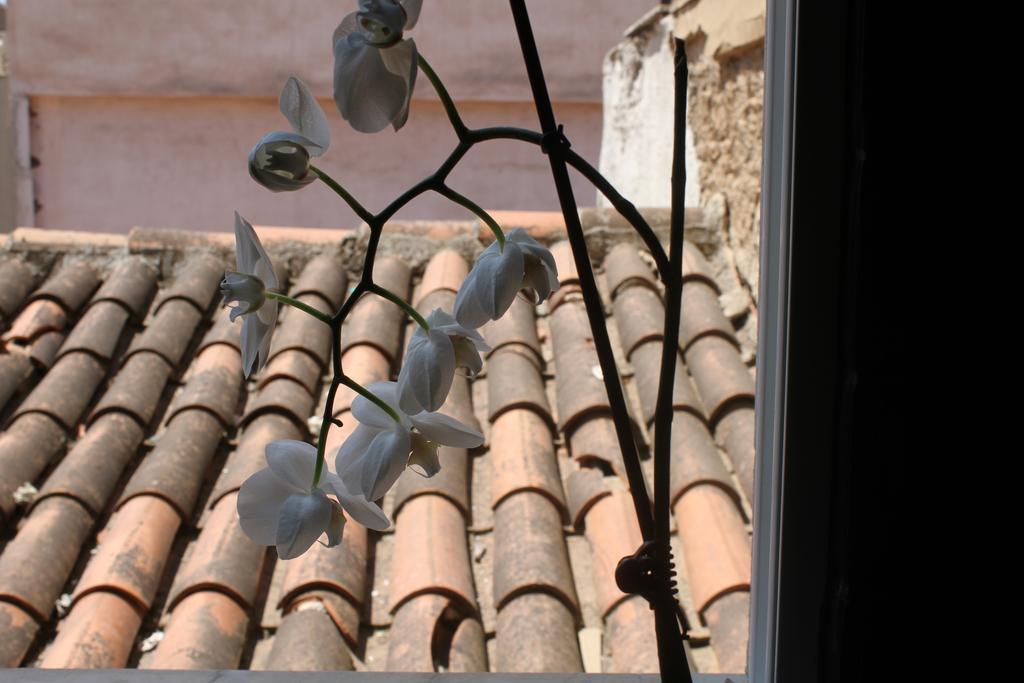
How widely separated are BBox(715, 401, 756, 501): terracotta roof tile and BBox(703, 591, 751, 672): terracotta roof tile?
27cm

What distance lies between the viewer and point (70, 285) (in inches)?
97.9

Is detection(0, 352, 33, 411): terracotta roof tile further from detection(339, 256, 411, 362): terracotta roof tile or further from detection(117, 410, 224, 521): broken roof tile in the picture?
detection(339, 256, 411, 362): terracotta roof tile

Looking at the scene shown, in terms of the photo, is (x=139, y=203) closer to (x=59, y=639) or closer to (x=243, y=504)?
(x=59, y=639)

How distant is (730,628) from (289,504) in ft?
3.82

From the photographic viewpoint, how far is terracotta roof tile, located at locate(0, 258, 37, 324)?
2379mm

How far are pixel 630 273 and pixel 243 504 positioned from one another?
78.6 inches

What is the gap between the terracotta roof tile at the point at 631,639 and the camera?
Result: 1395mm

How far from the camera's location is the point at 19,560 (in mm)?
1663

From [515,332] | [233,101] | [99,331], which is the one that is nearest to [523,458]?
[515,332]

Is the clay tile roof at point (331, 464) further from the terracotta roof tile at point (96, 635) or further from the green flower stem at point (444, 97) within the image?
the green flower stem at point (444, 97)

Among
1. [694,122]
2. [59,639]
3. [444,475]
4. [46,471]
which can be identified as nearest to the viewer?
[59,639]

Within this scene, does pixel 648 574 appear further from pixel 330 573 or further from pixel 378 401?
pixel 330 573

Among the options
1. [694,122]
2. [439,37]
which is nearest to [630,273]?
[694,122]

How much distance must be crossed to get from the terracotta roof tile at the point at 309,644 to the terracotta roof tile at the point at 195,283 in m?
1.12
